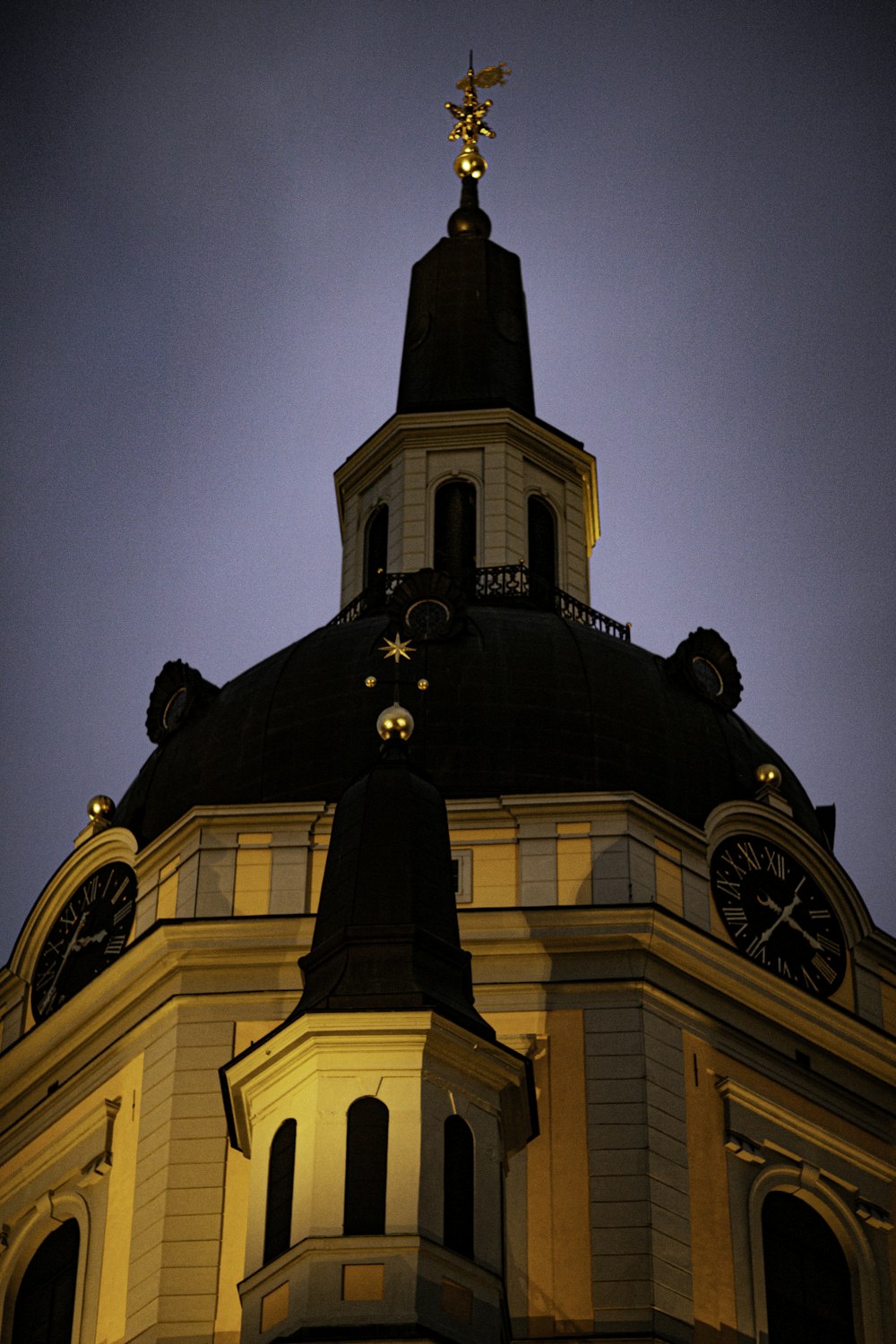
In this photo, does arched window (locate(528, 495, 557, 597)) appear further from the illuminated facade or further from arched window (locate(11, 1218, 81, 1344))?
arched window (locate(11, 1218, 81, 1344))

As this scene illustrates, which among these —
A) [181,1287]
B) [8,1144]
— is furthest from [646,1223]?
[8,1144]

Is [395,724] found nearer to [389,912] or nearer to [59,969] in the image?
[389,912]

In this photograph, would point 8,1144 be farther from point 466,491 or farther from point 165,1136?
point 466,491

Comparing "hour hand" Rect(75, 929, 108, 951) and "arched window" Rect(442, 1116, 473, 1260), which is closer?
"arched window" Rect(442, 1116, 473, 1260)

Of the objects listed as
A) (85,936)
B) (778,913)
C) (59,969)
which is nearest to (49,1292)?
(59,969)

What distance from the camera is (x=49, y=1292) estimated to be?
150 ft

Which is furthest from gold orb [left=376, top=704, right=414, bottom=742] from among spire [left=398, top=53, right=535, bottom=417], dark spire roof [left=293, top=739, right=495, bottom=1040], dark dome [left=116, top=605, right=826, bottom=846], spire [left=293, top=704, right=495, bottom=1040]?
spire [left=398, top=53, right=535, bottom=417]

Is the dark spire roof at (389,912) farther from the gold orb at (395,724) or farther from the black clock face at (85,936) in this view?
the black clock face at (85,936)

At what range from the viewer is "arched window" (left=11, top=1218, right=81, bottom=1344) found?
45.3 m

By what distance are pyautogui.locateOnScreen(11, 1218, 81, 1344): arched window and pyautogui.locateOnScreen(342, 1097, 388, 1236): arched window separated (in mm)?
7476

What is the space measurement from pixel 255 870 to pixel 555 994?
Answer: 4.63 metres

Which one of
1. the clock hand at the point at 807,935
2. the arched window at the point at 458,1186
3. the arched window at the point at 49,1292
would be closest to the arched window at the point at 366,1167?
the arched window at the point at 458,1186

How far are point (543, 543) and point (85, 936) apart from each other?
1244cm

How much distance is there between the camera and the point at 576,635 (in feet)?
169
